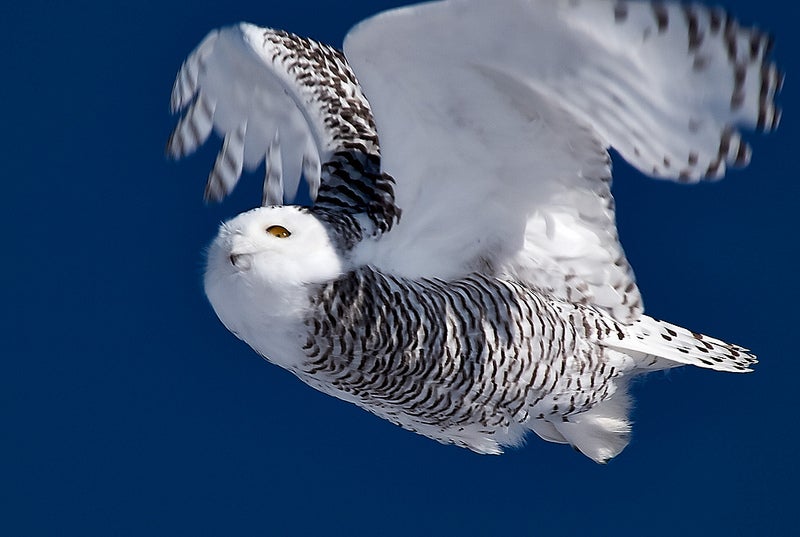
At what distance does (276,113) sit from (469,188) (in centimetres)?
58

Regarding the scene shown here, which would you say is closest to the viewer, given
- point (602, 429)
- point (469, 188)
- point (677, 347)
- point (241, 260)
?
point (241, 260)

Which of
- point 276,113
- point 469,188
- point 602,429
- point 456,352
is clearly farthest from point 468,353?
point 276,113

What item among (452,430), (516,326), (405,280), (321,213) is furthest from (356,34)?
(452,430)

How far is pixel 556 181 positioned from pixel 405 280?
32 centimetres

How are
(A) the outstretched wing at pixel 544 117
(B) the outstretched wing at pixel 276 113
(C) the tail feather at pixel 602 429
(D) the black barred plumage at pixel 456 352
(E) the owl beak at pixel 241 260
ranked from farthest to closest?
(C) the tail feather at pixel 602 429 → (B) the outstretched wing at pixel 276 113 → (D) the black barred plumage at pixel 456 352 → (E) the owl beak at pixel 241 260 → (A) the outstretched wing at pixel 544 117

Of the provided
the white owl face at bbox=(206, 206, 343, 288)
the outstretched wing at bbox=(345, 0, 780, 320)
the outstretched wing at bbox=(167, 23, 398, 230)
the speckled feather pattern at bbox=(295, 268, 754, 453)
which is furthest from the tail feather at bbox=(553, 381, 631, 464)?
the white owl face at bbox=(206, 206, 343, 288)

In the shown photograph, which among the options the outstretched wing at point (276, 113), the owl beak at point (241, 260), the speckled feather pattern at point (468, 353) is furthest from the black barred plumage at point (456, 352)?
the outstretched wing at point (276, 113)

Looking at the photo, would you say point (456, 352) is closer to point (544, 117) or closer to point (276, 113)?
point (544, 117)

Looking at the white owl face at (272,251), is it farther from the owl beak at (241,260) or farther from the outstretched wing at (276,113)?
the outstretched wing at (276,113)

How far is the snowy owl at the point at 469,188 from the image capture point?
1823 mm

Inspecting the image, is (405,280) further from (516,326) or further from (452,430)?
(452,430)

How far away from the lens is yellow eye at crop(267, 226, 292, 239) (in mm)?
1994

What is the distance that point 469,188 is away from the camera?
7.51 feet

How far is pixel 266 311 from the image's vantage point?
6.53ft
